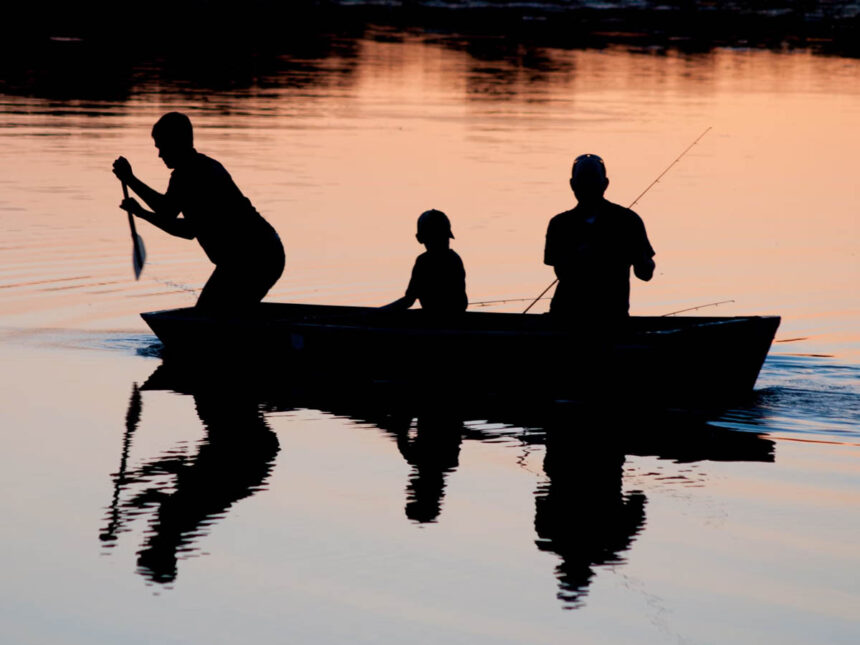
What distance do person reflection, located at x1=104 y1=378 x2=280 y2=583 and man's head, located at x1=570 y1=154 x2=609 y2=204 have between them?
2351mm

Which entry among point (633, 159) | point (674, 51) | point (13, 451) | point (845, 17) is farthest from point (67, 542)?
point (845, 17)

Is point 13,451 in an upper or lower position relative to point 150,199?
lower

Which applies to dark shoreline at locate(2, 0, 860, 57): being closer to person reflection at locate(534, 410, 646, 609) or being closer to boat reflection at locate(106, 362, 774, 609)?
boat reflection at locate(106, 362, 774, 609)

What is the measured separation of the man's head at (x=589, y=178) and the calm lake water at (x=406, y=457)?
1.33m

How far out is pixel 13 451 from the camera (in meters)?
8.63

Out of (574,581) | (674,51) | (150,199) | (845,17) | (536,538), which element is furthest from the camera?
(845,17)

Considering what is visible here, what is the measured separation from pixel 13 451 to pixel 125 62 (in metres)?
32.0

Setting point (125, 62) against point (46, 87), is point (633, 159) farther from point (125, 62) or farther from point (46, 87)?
point (125, 62)

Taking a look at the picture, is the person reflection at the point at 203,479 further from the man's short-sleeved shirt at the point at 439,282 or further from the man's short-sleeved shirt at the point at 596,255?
the man's short-sleeved shirt at the point at 596,255

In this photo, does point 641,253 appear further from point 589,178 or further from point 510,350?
point 510,350

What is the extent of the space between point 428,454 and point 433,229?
2057mm

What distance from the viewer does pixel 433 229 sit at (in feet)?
34.1

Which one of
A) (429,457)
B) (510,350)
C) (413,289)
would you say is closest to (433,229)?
(413,289)

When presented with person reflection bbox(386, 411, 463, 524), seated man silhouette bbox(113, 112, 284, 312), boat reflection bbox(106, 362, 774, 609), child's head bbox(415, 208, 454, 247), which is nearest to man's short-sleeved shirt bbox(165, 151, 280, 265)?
seated man silhouette bbox(113, 112, 284, 312)
